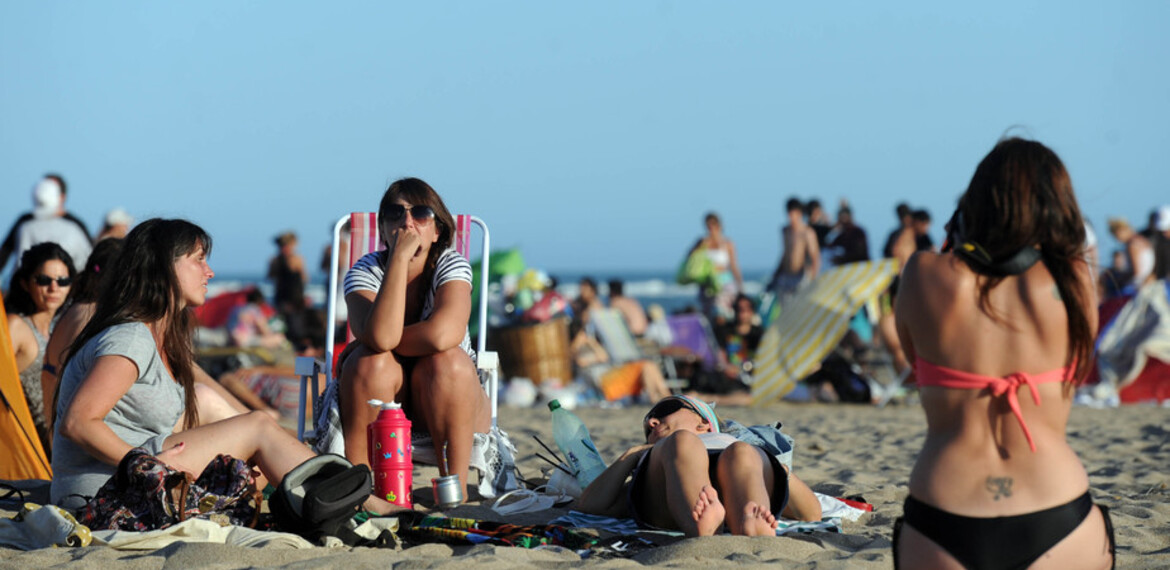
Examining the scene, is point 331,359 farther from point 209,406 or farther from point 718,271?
point 718,271

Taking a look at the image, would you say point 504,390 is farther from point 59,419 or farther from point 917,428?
point 59,419

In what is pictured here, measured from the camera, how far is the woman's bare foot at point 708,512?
3305mm

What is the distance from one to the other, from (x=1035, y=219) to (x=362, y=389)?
2419 mm

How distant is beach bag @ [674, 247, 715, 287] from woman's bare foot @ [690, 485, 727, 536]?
10312mm

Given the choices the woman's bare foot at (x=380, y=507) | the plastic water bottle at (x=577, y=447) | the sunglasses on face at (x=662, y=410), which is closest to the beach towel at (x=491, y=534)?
the woman's bare foot at (x=380, y=507)

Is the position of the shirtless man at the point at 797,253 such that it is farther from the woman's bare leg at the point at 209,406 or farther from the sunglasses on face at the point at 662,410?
the woman's bare leg at the point at 209,406

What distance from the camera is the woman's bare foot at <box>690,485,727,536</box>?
10.8 feet

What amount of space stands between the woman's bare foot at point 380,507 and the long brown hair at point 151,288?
70 cm

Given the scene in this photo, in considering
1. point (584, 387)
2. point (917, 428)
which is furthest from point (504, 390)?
point (917, 428)

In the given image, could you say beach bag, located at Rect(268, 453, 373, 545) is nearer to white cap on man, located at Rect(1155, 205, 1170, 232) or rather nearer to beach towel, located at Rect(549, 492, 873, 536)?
beach towel, located at Rect(549, 492, 873, 536)

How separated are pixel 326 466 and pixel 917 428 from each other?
4.64 m

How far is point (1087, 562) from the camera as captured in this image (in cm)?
218

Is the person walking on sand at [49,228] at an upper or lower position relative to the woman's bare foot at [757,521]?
upper

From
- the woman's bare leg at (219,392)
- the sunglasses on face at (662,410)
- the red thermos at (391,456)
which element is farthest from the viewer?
the woman's bare leg at (219,392)
